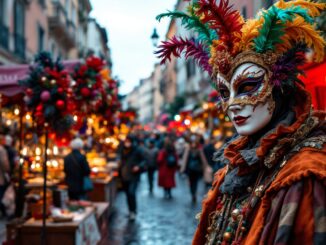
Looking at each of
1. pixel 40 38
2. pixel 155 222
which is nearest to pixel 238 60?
pixel 155 222

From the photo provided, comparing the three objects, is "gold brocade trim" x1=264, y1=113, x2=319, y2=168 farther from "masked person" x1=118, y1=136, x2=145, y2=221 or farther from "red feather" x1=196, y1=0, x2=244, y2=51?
"masked person" x1=118, y1=136, x2=145, y2=221

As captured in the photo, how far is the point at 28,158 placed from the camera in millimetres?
12117

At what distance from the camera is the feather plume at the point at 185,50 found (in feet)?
10.2

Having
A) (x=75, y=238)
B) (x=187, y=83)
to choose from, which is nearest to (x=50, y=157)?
(x=75, y=238)

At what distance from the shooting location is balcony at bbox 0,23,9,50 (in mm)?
20344

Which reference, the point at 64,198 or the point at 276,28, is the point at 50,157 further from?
the point at 276,28

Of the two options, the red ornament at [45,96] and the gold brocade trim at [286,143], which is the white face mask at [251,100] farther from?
the red ornament at [45,96]

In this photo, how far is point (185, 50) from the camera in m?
3.17

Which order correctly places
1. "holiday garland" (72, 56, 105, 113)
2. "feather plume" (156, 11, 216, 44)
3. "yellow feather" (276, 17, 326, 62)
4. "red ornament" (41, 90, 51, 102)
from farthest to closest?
"holiday garland" (72, 56, 105, 113) < "red ornament" (41, 90, 51, 102) < "feather plume" (156, 11, 216, 44) < "yellow feather" (276, 17, 326, 62)

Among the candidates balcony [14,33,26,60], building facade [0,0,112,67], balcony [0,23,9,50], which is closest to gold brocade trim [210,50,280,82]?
building facade [0,0,112,67]

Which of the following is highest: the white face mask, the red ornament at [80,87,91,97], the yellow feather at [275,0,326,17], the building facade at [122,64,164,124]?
the building facade at [122,64,164,124]

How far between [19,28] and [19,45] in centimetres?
89

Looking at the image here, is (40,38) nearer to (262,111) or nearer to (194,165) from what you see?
(194,165)

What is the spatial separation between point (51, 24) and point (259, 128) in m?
29.8
